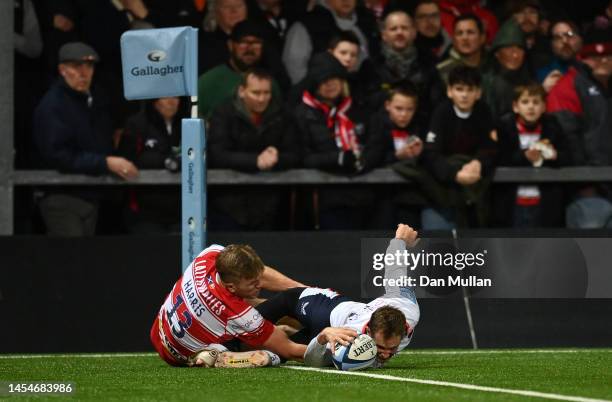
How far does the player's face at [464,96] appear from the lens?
1464 centimetres

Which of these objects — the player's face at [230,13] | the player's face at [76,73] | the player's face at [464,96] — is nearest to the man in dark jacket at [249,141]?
the player's face at [230,13]

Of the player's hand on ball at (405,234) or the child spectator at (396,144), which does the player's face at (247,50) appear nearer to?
the child spectator at (396,144)

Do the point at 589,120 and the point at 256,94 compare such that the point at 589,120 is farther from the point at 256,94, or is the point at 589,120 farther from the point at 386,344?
the point at 386,344

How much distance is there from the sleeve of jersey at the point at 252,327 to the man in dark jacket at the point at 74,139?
465 centimetres

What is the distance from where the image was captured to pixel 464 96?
1464cm

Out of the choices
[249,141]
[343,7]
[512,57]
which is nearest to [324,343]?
[249,141]

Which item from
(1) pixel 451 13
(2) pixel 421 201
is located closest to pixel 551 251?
(2) pixel 421 201

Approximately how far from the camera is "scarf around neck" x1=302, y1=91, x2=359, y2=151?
14.6m

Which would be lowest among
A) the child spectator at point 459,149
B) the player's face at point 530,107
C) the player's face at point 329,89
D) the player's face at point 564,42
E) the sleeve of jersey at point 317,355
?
the sleeve of jersey at point 317,355

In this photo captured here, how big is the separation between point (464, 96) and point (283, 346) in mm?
5137

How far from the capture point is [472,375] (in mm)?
9352

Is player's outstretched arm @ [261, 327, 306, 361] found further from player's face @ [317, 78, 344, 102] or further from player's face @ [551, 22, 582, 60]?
player's face @ [551, 22, 582, 60]

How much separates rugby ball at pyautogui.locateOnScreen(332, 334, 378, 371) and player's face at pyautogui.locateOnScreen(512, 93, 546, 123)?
570cm

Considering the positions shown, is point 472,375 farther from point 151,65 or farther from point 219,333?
point 151,65
